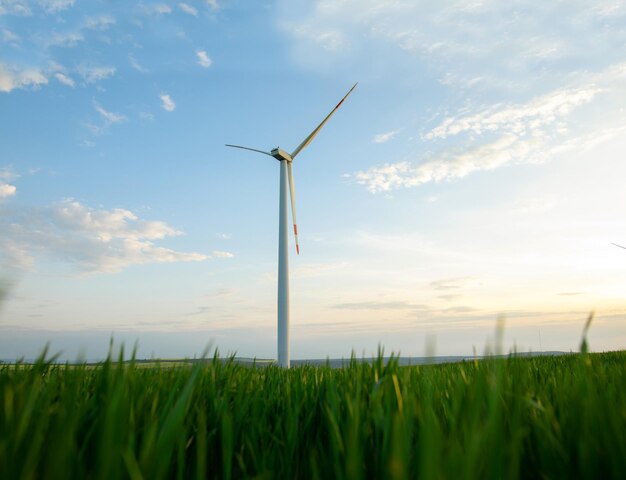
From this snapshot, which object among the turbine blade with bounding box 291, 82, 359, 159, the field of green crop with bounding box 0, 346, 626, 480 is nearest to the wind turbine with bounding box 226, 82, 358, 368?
the turbine blade with bounding box 291, 82, 359, 159

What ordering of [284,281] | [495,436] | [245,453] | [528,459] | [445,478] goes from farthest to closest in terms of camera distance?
[284,281] → [245,453] → [528,459] → [495,436] → [445,478]

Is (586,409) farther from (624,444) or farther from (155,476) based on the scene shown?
(155,476)

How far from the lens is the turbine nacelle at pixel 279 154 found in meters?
25.1

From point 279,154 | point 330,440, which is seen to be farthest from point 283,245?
point 330,440

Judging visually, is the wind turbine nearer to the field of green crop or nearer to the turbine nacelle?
the turbine nacelle

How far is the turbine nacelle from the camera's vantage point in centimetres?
2514

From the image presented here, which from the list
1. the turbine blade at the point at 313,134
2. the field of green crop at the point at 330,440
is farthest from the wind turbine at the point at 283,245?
the field of green crop at the point at 330,440

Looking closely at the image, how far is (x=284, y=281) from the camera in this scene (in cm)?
2405

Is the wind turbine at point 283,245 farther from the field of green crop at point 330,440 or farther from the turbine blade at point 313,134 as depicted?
the field of green crop at point 330,440

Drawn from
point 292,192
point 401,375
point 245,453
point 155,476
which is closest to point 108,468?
point 155,476

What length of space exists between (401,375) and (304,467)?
118 cm

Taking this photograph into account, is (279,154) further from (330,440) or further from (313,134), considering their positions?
(330,440)

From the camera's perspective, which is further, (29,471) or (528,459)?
(528,459)

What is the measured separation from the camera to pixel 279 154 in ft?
82.7
